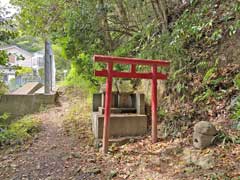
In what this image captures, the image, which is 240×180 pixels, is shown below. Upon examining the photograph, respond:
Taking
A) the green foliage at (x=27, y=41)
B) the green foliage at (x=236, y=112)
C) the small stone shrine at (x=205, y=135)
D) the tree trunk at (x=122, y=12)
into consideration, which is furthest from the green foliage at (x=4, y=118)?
the green foliage at (x=236, y=112)

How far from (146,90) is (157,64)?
54.0 inches

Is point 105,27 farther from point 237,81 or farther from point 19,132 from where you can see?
point 237,81

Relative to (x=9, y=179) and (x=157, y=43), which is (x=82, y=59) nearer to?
(x=157, y=43)

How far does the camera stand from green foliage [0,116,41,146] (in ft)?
16.9

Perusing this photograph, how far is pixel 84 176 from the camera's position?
11.3 feet

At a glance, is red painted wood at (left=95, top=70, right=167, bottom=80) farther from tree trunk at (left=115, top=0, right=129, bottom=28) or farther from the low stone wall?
the low stone wall

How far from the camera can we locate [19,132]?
564 centimetres

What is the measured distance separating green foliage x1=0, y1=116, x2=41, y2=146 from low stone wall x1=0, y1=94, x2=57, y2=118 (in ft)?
4.18

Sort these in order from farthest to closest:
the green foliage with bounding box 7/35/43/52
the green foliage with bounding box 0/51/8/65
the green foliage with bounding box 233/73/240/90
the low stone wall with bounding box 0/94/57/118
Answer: the green foliage with bounding box 7/35/43/52 < the low stone wall with bounding box 0/94/57/118 < the green foliage with bounding box 0/51/8/65 < the green foliage with bounding box 233/73/240/90

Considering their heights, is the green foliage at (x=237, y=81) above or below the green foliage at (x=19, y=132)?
above

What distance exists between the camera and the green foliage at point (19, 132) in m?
5.14

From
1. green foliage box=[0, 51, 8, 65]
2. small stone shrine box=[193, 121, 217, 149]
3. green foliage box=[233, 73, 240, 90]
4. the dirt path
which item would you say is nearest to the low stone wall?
the dirt path

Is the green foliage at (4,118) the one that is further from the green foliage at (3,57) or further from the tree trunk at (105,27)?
the tree trunk at (105,27)

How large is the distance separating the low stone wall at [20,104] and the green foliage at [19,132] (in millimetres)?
1275
